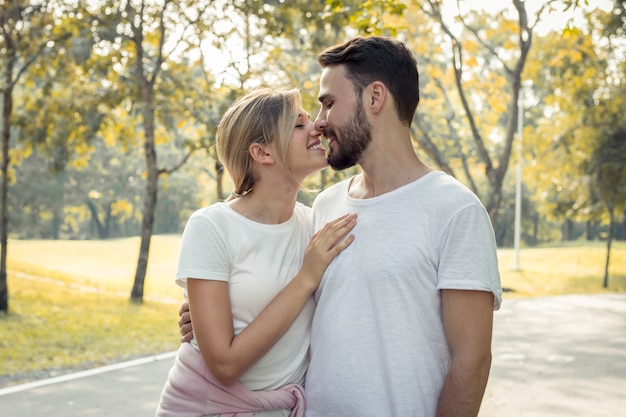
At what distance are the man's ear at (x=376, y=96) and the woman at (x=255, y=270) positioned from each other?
29cm

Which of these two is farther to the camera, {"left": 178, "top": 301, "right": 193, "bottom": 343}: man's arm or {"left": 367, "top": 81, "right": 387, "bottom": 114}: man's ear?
{"left": 178, "top": 301, "right": 193, "bottom": 343}: man's arm

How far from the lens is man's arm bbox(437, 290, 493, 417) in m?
2.55

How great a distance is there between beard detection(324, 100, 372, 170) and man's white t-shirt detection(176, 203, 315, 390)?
36 centimetres

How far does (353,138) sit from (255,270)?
1.99 feet

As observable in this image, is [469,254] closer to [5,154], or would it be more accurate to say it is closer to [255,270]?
[255,270]

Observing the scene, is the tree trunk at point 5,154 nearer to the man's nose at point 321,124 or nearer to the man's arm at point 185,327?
the man's arm at point 185,327

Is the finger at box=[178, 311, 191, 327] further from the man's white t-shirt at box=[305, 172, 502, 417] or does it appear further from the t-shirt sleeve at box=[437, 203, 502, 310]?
the t-shirt sleeve at box=[437, 203, 502, 310]

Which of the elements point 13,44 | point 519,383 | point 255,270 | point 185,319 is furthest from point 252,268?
point 13,44

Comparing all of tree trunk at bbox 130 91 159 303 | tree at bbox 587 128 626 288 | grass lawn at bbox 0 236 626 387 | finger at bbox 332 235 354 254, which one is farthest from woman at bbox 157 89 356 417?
tree at bbox 587 128 626 288

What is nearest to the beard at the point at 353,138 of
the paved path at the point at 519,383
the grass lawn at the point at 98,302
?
the paved path at the point at 519,383

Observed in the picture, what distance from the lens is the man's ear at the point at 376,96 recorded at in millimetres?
2873

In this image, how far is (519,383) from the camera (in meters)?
8.59

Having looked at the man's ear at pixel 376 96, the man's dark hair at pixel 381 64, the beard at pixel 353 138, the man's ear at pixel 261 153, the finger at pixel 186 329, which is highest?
the man's dark hair at pixel 381 64

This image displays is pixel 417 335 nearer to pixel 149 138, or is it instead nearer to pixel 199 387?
pixel 199 387
